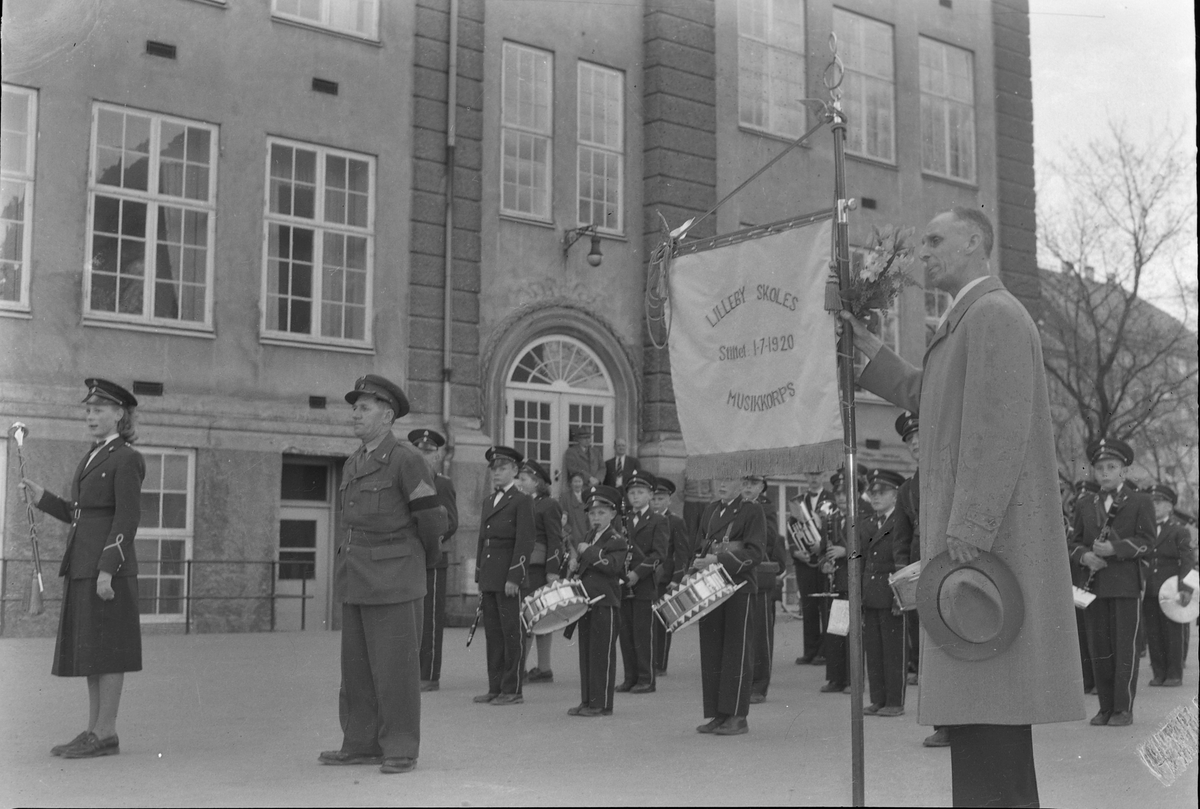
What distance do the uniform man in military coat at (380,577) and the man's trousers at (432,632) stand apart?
3.83m

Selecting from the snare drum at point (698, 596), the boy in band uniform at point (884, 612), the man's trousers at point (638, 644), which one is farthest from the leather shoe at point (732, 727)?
the man's trousers at point (638, 644)

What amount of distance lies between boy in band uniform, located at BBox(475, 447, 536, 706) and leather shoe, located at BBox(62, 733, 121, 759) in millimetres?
3500

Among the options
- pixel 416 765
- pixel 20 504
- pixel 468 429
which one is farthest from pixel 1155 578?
pixel 20 504

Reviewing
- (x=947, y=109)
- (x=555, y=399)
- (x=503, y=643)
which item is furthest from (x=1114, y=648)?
(x=555, y=399)

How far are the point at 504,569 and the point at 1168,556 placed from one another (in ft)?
22.5

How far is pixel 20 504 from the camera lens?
9266 mm

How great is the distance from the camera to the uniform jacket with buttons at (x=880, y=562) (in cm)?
994

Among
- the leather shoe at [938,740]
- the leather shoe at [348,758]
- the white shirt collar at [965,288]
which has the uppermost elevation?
the white shirt collar at [965,288]

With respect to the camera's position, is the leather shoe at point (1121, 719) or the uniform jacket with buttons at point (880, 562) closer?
the leather shoe at point (1121, 719)

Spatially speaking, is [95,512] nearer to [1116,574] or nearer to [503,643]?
[503,643]

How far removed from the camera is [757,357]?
6203 mm

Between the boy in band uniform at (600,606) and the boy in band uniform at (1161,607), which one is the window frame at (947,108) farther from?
the boy in band uniform at (600,606)

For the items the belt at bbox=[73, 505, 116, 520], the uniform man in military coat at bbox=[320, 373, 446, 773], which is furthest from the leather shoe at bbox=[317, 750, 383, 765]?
the belt at bbox=[73, 505, 116, 520]

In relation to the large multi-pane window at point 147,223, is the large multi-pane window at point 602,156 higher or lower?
higher
